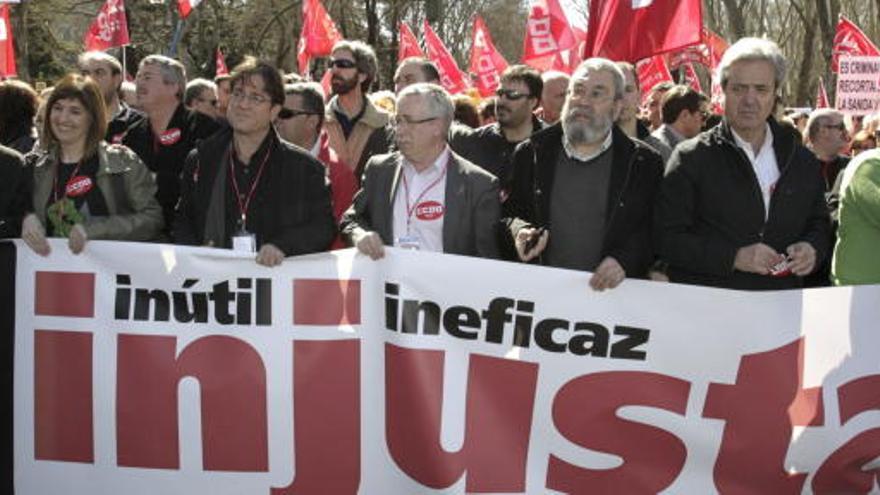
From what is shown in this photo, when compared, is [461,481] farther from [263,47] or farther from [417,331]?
[263,47]

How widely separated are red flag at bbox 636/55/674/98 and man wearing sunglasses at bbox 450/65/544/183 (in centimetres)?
855

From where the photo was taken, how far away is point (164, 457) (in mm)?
4895

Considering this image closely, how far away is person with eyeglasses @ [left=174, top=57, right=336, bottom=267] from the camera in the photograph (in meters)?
5.13

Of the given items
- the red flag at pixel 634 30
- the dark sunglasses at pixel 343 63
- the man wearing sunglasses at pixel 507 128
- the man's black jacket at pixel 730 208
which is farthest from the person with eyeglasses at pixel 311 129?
the man's black jacket at pixel 730 208

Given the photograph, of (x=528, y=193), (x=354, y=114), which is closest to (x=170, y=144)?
(x=354, y=114)

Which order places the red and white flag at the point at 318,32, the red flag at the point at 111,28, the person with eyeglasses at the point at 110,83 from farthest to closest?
the red and white flag at the point at 318,32, the red flag at the point at 111,28, the person with eyeglasses at the point at 110,83

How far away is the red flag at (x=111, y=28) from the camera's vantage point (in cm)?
1608

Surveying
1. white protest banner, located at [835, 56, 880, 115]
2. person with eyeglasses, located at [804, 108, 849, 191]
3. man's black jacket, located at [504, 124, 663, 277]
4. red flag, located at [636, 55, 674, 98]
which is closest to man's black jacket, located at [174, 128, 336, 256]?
man's black jacket, located at [504, 124, 663, 277]

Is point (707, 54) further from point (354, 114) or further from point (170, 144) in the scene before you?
point (170, 144)

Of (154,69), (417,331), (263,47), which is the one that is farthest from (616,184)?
(263,47)

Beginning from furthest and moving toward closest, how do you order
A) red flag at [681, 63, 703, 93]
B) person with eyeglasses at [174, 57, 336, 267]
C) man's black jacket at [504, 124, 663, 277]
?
red flag at [681, 63, 703, 93]
person with eyeglasses at [174, 57, 336, 267]
man's black jacket at [504, 124, 663, 277]

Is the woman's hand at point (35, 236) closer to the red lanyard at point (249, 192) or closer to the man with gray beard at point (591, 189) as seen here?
the red lanyard at point (249, 192)

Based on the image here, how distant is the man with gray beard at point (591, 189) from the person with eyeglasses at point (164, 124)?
2296 millimetres

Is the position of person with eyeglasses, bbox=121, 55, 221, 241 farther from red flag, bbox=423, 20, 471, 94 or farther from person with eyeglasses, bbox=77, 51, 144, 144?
red flag, bbox=423, 20, 471, 94
